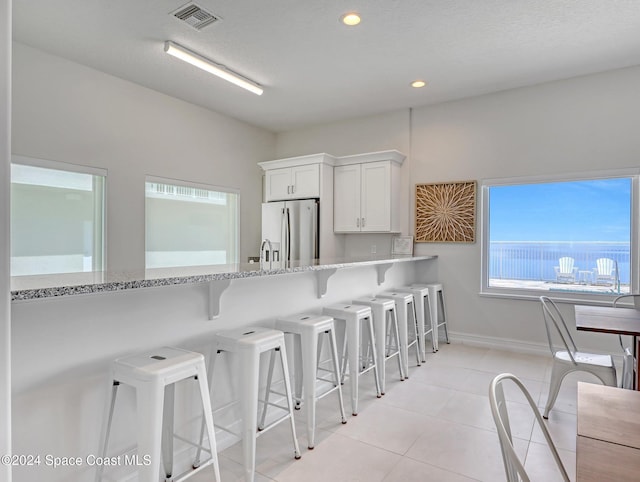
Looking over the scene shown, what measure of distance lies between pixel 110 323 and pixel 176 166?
3.28 metres

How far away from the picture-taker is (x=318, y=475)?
206 cm

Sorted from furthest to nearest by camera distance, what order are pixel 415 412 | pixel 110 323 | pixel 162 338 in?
1. pixel 415 412
2. pixel 162 338
3. pixel 110 323

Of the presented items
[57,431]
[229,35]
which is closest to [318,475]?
[57,431]

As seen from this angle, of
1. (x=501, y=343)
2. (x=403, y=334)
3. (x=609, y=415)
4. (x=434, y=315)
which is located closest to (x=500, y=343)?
(x=501, y=343)

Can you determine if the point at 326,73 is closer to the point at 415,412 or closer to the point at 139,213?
the point at 139,213

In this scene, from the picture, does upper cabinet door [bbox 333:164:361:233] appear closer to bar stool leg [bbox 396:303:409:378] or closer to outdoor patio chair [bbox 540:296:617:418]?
bar stool leg [bbox 396:303:409:378]

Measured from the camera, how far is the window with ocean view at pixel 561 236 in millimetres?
3912

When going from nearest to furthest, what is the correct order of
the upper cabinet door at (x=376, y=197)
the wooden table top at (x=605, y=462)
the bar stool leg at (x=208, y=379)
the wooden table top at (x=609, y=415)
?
the wooden table top at (x=605, y=462) → the wooden table top at (x=609, y=415) → the bar stool leg at (x=208, y=379) → the upper cabinet door at (x=376, y=197)

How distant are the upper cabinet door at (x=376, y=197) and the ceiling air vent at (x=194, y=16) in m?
2.58

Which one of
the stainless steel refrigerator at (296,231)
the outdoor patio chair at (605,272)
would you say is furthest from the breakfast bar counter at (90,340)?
the outdoor patio chair at (605,272)

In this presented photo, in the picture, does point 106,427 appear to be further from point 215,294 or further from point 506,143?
point 506,143

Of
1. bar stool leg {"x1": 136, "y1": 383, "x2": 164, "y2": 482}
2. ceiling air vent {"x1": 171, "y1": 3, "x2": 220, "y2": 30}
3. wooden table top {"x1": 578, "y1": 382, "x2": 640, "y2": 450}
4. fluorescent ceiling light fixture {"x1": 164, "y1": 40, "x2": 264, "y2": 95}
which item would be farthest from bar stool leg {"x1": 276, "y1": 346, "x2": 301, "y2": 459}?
fluorescent ceiling light fixture {"x1": 164, "y1": 40, "x2": 264, "y2": 95}

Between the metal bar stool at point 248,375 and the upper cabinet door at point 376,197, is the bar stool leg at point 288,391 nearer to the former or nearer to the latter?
the metal bar stool at point 248,375

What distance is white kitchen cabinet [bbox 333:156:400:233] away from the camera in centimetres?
485
